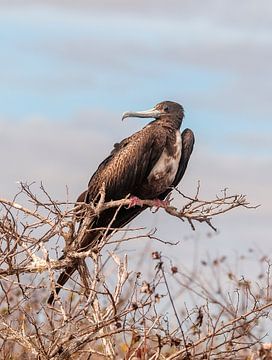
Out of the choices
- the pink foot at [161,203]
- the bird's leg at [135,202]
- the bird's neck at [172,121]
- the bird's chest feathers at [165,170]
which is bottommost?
the pink foot at [161,203]

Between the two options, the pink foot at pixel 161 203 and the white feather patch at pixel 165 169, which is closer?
the pink foot at pixel 161 203

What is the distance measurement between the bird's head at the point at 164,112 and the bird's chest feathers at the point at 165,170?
854 mm

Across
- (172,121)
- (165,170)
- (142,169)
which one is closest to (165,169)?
(165,170)

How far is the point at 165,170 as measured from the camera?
10.2m

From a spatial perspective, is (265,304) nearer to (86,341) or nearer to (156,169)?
(86,341)

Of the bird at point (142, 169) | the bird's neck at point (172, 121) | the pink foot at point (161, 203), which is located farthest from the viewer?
the bird's neck at point (172, 121)

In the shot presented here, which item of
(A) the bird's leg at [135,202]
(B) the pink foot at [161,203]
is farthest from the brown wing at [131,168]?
(B) the pink foot at [161,203]

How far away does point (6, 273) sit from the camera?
7.61 metres

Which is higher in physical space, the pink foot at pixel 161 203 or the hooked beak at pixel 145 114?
the hooked beak at pixel 145 114

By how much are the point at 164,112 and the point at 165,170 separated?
1173mm

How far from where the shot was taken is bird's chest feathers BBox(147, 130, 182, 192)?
10164mm

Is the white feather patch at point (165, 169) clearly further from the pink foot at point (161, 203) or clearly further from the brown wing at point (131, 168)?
the pink foot at point (161, 203)

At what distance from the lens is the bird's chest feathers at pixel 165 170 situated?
10164 mm

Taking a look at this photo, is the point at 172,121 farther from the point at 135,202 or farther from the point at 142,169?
the point at 135,202
